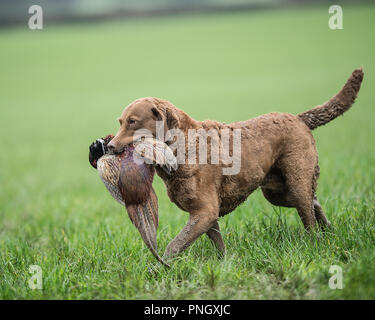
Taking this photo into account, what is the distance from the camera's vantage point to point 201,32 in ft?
124

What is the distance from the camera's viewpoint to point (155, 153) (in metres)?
3.26

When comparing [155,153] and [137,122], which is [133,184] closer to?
[155,153]

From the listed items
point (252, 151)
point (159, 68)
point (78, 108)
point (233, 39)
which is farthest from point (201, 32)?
point (252, 151)

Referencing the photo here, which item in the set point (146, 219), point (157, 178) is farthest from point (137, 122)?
point (157, 178)

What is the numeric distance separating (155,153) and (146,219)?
559 millimetres

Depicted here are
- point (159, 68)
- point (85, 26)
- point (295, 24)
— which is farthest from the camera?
point (85, 26)

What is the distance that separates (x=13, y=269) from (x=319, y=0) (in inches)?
1648

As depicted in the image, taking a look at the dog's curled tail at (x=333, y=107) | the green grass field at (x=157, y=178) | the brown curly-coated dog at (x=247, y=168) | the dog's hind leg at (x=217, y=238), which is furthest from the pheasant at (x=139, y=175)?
the dog's curled tail at (x=333, y=107)

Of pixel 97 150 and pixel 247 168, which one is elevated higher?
pixel 97 150

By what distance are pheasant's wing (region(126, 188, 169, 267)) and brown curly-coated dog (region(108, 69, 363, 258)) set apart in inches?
6.8

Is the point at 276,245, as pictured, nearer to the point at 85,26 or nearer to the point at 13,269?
the point at 13,269

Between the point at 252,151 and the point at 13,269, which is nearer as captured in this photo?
the point at 252,151
